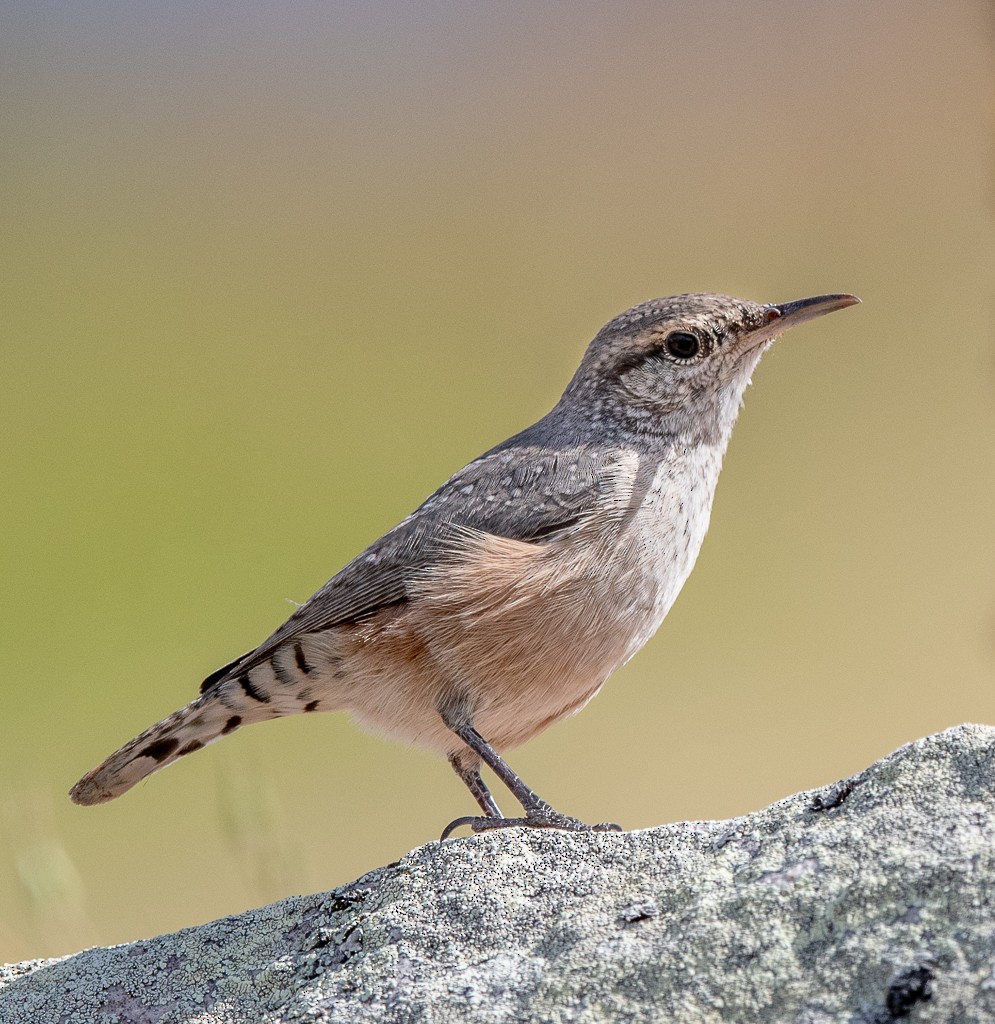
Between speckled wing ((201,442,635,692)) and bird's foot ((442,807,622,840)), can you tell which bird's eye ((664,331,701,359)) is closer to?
speckled wing ((201,442,635,692))

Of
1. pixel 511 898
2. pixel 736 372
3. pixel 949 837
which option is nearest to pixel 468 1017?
pixel 511 898

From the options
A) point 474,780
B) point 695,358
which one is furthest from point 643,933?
point 695,358

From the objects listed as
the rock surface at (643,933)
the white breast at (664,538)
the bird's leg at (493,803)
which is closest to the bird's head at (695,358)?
the white breast at (664,538)

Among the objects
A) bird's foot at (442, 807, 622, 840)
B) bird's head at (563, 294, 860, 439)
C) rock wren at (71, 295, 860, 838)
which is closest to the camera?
bird's foot at (442, 807, 622, 840)

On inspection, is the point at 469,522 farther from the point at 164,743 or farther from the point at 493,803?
the point at 164,743

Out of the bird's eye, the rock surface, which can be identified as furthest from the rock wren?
the rock surface

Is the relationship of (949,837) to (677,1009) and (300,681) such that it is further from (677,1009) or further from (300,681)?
(300,681)
